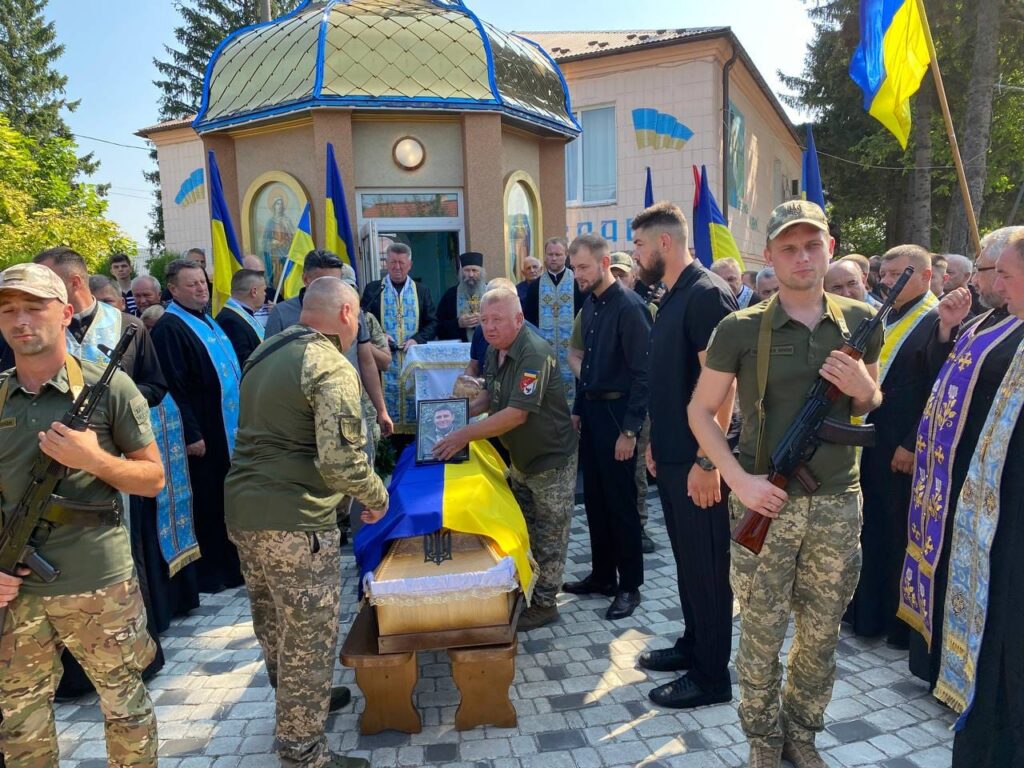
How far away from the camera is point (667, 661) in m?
3.72

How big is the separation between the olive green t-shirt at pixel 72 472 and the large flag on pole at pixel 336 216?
196 inches

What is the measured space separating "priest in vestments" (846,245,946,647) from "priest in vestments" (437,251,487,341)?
4.28 meters

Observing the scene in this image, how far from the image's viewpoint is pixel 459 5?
870 centimetres

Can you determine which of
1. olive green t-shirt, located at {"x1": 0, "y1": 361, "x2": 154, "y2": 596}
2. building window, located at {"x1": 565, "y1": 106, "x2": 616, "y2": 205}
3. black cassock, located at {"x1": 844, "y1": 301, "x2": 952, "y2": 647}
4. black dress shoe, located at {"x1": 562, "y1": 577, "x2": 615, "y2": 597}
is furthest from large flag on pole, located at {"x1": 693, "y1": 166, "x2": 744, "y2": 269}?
building window, located at {"x1": 565, "y1": 106, "x2": 616, "y2": 205}

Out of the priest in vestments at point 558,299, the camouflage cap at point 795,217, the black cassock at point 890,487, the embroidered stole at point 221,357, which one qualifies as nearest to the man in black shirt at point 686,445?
the camouflage cap at point 795,217

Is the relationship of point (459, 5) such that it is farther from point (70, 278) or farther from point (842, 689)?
point (842, 689)

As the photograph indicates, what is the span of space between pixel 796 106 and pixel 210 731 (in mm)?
26898

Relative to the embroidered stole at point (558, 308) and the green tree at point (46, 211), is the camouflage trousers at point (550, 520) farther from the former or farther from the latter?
the green tree at point (46, 211)

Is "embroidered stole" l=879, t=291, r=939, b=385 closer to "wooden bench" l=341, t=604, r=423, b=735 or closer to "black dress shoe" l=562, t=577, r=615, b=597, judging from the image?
"black dress shoe" l=562, t=577, r=615, b=597

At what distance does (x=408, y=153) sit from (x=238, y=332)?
152 inches

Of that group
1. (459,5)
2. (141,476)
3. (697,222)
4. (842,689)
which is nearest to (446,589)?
(141,476)

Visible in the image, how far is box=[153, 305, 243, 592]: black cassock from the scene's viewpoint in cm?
474

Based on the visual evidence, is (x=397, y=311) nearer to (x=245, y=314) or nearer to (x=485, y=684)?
(x=245, y=314)

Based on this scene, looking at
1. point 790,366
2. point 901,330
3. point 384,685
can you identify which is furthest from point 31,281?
point 901,330
